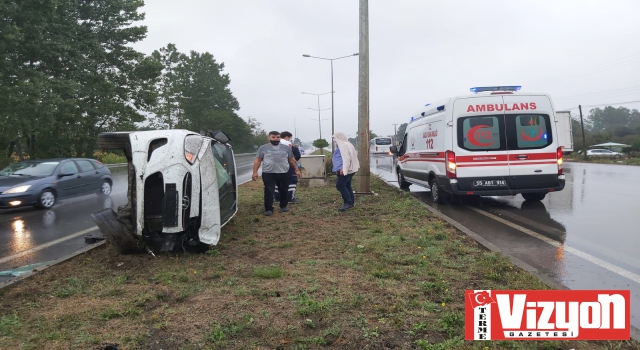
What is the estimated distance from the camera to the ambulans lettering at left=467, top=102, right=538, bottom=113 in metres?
9.25

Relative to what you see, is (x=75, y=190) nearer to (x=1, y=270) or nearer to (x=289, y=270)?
(x=1, y=270)

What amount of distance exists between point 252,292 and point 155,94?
28.4 metres

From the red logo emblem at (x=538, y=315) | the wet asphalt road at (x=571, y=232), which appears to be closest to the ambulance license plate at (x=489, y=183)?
the wet asphalt road at (x=571, y=232)

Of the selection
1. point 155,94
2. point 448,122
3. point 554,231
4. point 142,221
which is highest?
point 155,94

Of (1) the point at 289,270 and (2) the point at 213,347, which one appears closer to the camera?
(2) the point at 213,347

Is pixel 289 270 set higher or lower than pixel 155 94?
lower

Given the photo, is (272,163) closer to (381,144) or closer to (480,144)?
(480,144)

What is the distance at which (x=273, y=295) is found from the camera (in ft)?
13.5

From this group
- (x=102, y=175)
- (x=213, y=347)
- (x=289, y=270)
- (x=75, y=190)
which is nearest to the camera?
(x=213, y=347)

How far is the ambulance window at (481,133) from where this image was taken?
9234 millimetres

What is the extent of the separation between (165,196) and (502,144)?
6.93 meters

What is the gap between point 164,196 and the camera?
17.3 feet

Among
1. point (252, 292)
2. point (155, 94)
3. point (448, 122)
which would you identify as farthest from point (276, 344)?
point (155, 94)

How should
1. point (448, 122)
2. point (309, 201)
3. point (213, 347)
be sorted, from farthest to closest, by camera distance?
1. point (309, 201)
2. point (448, 122)
3. point (213, 347)
